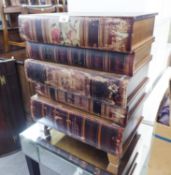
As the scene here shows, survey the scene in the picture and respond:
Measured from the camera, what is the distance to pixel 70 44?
0.51m

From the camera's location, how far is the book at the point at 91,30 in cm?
43

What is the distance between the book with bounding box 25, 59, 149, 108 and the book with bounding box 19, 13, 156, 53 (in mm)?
70

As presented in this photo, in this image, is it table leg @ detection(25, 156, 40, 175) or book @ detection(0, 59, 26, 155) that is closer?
table leg @ detection(25, 156, 40, 175)

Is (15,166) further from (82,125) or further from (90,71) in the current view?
(90,71)

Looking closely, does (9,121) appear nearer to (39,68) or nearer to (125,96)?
(39,68)

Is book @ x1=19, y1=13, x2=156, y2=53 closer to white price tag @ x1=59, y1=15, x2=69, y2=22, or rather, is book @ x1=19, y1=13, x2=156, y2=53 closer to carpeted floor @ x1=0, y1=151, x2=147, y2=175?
white price tag @ x1=59, y1=15, x2=69, y2=22

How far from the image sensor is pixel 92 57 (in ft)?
1.64

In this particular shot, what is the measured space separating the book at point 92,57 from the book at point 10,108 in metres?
0.59

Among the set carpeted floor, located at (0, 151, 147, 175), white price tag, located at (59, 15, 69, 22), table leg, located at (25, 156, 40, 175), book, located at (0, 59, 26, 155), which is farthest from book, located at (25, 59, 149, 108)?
carpeted floor, located at (0, 151, 147, 175)

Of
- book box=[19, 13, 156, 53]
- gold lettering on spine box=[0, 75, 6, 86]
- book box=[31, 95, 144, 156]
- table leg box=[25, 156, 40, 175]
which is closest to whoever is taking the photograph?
book box=[19, 13, 156, 53]

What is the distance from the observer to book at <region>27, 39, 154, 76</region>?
1.53ft

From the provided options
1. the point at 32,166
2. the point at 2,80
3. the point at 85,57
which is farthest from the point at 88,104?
the point at 2,80

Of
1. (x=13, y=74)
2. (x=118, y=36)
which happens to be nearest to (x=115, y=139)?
(x=118, y=36)

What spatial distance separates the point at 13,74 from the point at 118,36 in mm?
885
